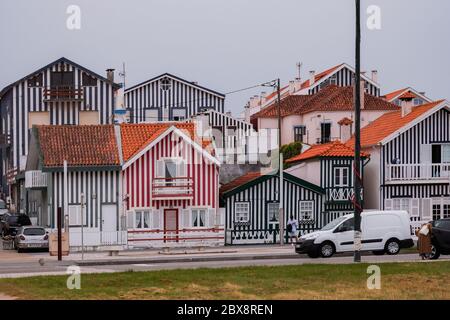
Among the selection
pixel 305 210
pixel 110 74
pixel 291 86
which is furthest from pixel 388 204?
pixel 291 86

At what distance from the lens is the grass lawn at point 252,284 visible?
862 inches

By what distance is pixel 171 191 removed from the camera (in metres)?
55.2

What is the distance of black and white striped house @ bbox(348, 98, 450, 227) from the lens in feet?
195

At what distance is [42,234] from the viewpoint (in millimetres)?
52219

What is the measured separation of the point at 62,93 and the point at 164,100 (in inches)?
608

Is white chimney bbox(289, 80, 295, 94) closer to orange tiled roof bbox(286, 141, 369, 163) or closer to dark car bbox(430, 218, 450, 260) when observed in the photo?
orange tiled roof bbox(286, 141, 369, 163)

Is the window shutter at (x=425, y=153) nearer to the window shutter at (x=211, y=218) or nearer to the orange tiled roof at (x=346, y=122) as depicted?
the window shutter at (x=211, y=218)

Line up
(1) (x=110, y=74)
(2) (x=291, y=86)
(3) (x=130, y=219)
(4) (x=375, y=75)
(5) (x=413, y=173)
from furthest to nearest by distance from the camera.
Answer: (2) (x=291, y=86) → (4) (x=375, y=75) → (1) (x=110, y=74) → (5) (x=413, y=173) → (3) (x=130, y=219)

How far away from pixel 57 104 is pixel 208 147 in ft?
73.8

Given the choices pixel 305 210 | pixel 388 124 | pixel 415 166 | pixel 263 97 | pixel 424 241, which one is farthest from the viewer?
pixel 263 97

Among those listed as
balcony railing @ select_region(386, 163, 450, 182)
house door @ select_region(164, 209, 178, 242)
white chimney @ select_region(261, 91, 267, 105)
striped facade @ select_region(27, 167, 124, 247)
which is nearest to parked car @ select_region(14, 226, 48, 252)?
striped facade @ select_region(27, 167, 124, 247)

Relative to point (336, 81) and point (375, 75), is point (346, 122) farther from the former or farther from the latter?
point (375, 75)

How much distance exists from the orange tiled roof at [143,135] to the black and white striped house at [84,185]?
0.77 meters
